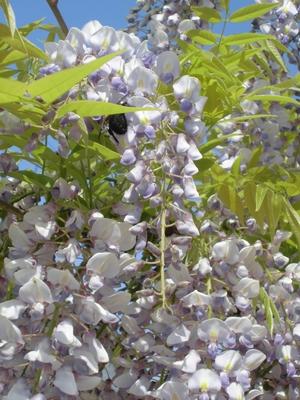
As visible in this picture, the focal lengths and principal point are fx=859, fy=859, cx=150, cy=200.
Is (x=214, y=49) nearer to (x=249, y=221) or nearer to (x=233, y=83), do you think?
(x=233, y=83)

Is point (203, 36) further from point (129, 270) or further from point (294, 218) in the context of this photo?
point (129, 270)

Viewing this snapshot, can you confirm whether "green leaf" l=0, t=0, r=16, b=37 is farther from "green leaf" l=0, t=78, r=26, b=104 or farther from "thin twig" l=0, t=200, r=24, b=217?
"thin twig" l=0, t=200, r=24, b=217

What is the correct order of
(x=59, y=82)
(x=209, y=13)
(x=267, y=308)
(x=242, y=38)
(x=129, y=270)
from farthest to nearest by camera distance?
(x=209, y=13)
(x=242, y=38)
(x=267, y=308)
(x=129, y=270)
(x=59, y=82)

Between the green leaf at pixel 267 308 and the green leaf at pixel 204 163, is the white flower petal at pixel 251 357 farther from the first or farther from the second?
the green leaf at pixel 204 163

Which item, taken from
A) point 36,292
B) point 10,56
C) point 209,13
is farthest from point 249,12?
point 36,292

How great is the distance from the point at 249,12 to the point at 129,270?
0.52 metres

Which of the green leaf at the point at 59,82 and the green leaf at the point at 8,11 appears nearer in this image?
the green leaf at the point at 59,82

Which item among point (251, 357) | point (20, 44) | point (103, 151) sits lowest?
point (251, 357)

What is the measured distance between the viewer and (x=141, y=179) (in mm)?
1076

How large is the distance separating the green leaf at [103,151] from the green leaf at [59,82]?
0.38 ft

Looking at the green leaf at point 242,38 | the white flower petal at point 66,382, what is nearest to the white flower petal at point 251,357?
the white flower petal at point 66,382

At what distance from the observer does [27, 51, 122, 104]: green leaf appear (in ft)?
3.04

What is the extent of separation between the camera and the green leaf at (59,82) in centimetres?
93

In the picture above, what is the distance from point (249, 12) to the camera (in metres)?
1.39
